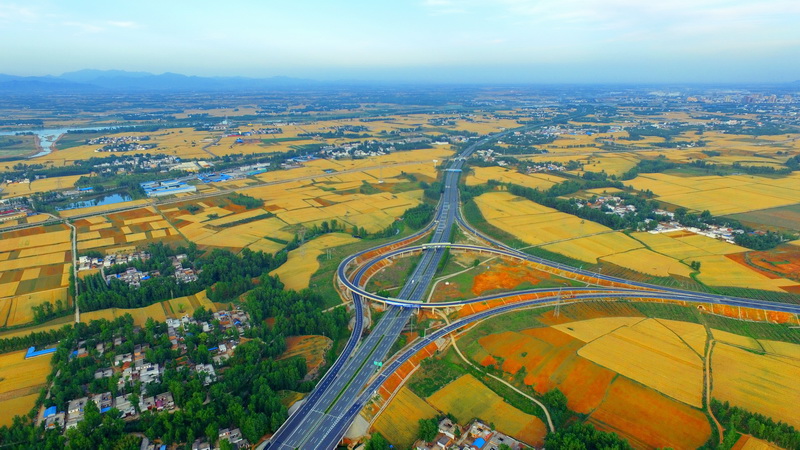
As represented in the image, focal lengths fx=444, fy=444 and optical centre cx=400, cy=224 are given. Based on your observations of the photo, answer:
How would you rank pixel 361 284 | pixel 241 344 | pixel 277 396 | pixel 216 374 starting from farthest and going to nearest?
1. pixel 361 284
2. pixel 241 344
3. pixel 216 374
4. pixel 277 396

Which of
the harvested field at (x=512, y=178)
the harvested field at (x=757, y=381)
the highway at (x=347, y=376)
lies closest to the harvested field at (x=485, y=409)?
the highway at (x=347, y=376)

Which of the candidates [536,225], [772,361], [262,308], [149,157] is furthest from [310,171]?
[772,361]

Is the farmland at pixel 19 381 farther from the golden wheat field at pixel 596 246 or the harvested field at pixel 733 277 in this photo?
the harvested field at pixel 733 277

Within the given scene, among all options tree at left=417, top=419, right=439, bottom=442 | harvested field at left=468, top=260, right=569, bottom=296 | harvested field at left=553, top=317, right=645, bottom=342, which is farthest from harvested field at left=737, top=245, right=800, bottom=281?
tree at left=417, top=419, right=439, bottom=442

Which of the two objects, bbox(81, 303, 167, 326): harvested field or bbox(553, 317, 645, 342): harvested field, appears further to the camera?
bbox(81, 303, 167, 326): harvested field

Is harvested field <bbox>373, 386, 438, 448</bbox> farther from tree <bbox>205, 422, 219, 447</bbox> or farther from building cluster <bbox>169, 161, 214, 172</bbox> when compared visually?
building cluster <bbox>169, 161, 214, 172</bbox>

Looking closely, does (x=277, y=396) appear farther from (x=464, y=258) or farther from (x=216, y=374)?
(x=464, y=258)
